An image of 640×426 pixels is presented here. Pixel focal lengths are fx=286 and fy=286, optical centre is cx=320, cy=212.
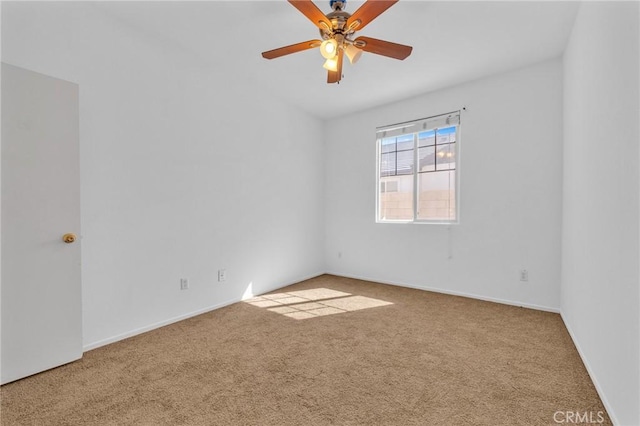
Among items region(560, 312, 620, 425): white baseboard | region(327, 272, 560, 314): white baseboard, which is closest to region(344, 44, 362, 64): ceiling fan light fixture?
region(560, 312, 620, 425): white baseboard

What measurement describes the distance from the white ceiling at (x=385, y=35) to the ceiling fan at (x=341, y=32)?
1.22 ft

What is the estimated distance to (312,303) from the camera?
11.3 ft

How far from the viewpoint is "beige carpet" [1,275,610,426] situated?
155 cm

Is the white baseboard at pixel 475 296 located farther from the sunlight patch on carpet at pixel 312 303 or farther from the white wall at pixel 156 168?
the white wall at pixel 156 168

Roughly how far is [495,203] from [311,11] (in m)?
2.93

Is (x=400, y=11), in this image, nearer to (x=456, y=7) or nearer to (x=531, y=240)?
(x=456, y=7)

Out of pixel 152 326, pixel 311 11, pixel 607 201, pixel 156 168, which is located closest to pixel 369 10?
pixel 311 11

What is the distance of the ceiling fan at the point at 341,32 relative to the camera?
1777 mm

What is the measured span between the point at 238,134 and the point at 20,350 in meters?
2.66

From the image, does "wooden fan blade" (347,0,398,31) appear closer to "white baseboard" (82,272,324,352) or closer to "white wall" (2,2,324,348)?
"white wall" (2,2,324,348)

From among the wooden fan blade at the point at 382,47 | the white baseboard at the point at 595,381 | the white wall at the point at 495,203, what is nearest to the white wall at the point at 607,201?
the white baseboard at the point at 595,381

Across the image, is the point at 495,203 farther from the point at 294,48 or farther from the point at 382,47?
the point at 294,48

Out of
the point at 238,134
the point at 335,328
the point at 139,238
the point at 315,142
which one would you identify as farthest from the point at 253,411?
the point at 315,142

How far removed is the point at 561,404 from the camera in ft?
5.31
